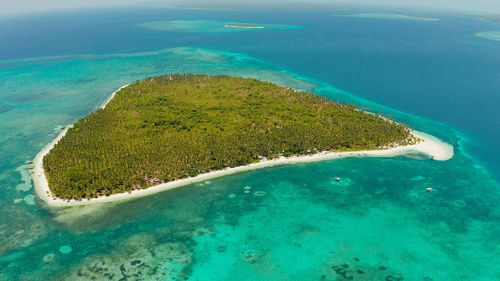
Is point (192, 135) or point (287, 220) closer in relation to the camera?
point (287, 220)

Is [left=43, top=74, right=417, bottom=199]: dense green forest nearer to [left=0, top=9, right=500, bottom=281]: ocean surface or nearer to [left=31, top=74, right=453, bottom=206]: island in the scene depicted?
[left=31, top=74, right=453, bottom=206]: island

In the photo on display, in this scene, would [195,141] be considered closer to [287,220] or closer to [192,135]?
[192,135]

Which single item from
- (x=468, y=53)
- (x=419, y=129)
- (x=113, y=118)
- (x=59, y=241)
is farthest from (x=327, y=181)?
(x=468, y=53)

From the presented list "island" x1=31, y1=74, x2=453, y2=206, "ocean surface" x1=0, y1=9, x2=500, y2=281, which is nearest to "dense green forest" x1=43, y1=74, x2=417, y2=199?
"island" x1=31, y1=74, x2=453, y2=206

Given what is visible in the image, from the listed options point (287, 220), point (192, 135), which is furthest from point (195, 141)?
point (287, 220)

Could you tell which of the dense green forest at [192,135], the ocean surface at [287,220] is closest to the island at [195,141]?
the dense green forest at [192,135]

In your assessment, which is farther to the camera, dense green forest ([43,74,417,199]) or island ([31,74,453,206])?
dense green forest ([43,74,417,199])
